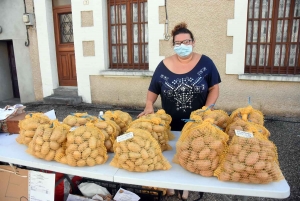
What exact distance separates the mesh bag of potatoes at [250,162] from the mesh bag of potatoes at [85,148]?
772 mm

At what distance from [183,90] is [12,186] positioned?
1.68 metres

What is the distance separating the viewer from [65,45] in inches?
256

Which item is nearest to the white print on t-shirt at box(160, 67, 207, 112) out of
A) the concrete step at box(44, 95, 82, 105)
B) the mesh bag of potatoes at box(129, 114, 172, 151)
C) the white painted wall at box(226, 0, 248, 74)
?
the mesh bag of potatoes at box(129, 114, 172, 151)

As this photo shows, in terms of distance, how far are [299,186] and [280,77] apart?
2.53 meters

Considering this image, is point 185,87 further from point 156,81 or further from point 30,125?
point 30,125

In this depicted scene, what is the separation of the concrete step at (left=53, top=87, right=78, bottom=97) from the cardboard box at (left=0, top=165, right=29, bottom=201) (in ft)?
15.0

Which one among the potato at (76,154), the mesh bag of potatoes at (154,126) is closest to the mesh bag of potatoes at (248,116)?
the mesh bag of potatoes at (154,126)

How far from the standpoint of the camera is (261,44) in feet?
16.0

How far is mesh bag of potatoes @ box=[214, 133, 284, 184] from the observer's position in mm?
1284

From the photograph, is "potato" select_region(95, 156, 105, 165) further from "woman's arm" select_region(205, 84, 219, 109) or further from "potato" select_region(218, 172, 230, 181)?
"woman's arm" select_region(205, 84, 219, 109)

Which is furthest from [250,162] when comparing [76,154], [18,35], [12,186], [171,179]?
[18,35]

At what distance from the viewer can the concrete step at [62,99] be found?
6.15 m

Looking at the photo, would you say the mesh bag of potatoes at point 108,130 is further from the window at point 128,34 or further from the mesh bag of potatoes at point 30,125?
the window at point 128,34

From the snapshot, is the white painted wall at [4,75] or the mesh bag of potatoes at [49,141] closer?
the mesh bag of potatoes at [49,141]
